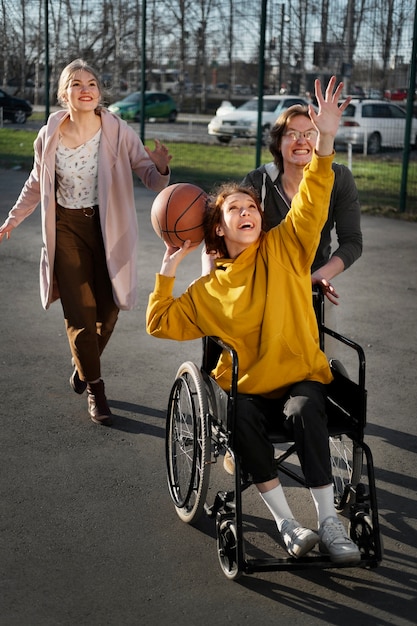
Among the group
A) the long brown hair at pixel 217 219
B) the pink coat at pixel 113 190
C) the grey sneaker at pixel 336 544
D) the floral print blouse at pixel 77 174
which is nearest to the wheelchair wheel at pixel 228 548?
the grey sneaker at pixel 336 544

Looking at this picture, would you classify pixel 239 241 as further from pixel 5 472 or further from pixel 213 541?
pixel 5 472

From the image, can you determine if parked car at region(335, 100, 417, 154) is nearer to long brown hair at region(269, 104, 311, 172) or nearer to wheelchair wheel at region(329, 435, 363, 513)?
long brown hair at region(269, 104, 311, 172)

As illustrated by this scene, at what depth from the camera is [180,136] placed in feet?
90.0

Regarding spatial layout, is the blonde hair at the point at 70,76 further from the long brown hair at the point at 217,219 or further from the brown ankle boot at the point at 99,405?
the brown ankle boot at the point at 99,405

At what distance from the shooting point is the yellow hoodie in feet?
13.6

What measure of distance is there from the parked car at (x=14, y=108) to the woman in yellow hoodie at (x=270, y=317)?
26520mm

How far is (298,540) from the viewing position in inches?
151

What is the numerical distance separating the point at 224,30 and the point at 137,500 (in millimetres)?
14357

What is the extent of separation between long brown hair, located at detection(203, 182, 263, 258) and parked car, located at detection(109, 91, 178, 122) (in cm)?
2386

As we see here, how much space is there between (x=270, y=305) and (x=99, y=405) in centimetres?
193

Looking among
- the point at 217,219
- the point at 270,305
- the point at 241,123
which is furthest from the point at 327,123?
the point at 241,123

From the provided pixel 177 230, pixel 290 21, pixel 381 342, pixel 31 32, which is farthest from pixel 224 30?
pixel 177 230

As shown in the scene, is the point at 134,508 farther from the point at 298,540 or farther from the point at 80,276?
the point at 80,276

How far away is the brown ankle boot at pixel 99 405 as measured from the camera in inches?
225
